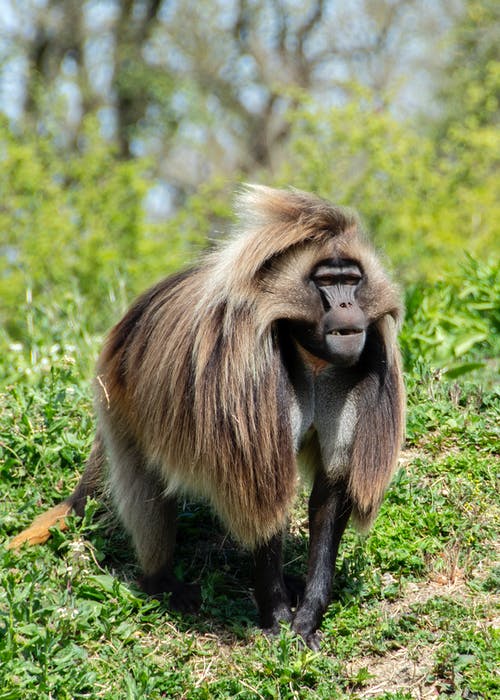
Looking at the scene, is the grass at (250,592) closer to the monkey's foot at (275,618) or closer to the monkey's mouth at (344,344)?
the monkey's foot at (275,618)

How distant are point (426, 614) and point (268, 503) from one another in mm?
841

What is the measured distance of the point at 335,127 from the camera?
11.5 m

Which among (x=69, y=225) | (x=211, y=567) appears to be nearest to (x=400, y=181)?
(x=69, y=225)

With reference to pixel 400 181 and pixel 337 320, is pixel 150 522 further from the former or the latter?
pixel 400 181

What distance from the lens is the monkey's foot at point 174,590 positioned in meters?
4.00

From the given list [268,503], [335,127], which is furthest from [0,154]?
[268,503]

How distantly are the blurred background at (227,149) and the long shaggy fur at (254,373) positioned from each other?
673mm

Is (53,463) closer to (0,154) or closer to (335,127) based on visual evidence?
(0,154)

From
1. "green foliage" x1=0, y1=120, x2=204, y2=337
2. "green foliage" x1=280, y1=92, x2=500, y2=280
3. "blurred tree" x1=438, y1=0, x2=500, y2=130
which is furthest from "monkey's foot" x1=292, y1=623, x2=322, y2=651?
"blurred tree" x1=438, y1=0, x2=500, y2=130

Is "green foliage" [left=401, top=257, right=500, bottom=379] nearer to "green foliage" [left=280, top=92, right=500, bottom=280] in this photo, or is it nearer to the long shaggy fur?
the long shaggy fur

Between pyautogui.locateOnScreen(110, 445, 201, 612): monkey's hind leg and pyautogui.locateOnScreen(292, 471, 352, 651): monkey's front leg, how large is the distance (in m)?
0.58

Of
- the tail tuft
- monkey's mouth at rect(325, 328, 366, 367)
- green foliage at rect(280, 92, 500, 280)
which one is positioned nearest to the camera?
monkey's mouth at rect(325, 328, 366, 367)

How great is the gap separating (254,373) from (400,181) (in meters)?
8.26

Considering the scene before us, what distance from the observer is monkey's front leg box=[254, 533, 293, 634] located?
371cm
